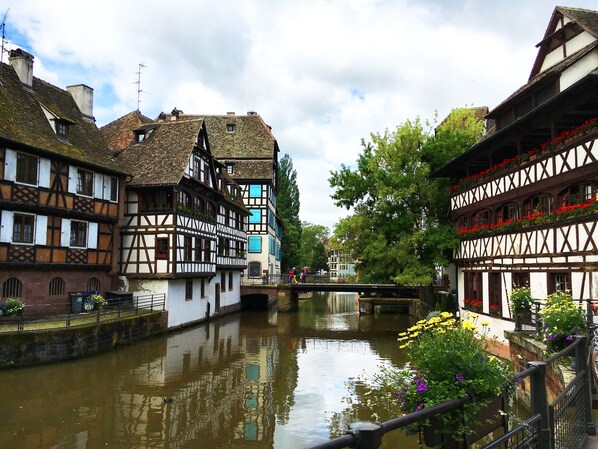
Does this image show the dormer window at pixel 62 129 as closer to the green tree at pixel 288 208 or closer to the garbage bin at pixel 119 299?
the garbage bin at pixel 119 299

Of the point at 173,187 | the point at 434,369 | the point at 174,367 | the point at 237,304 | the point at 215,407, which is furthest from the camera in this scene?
the point at 237,304

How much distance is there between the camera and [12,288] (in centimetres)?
2066

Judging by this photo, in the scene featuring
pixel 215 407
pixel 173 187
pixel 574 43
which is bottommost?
pixel 215 407

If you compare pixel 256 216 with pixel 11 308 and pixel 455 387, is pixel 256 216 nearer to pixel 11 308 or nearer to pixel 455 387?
pixel 11 308

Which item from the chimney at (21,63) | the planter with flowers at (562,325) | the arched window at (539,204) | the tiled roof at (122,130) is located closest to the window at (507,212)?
the arched window at (539,204)

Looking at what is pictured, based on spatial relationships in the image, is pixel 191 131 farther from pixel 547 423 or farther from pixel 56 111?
pixel 547 423

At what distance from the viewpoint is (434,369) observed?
4.50 meters

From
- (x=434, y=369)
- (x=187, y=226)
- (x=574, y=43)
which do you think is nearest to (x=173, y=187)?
(x=187, y=226)

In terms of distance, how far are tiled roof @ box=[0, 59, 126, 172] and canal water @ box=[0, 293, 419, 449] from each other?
941cm

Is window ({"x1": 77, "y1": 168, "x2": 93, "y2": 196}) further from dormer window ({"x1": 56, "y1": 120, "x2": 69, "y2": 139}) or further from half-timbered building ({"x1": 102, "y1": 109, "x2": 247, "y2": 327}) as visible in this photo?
half-timbered building ({"x1": 102, "y1": 109, "x2": 247, "y2": 327})

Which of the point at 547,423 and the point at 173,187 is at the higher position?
the point at 173,187

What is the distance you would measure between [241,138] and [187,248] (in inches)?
1062

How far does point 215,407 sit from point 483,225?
50.8 feet

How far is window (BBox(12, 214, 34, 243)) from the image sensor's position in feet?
67.9
